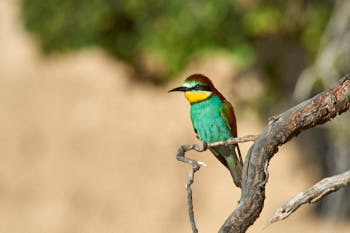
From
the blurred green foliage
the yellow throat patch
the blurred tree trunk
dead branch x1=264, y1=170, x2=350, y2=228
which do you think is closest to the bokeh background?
the blurred green foliage

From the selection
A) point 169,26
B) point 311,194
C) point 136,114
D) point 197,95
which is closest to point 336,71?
point 169,26

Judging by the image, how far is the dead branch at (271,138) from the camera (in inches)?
73.6

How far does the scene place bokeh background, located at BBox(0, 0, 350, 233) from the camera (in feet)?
17.8

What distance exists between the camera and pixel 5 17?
19.6 feet

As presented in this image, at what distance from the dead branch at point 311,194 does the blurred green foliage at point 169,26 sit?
3.37m

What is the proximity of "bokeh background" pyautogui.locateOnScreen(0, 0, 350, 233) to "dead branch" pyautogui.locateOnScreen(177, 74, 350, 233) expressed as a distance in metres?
3.37

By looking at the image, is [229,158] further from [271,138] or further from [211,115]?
[271,138]

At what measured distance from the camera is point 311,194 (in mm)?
1932

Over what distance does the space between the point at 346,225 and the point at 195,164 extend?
3.86 meters

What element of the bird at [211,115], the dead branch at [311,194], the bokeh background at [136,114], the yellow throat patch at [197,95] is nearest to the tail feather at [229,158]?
the bird at [211,115]

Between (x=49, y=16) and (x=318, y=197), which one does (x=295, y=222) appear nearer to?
(x=49, y=16)

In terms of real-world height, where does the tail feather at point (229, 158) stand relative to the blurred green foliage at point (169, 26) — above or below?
below

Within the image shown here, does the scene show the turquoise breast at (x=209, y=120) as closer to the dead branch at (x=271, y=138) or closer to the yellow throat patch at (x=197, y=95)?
the yellow throat patch at (x=197, y=95)

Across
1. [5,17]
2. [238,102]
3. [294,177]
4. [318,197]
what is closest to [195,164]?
[318,197]
